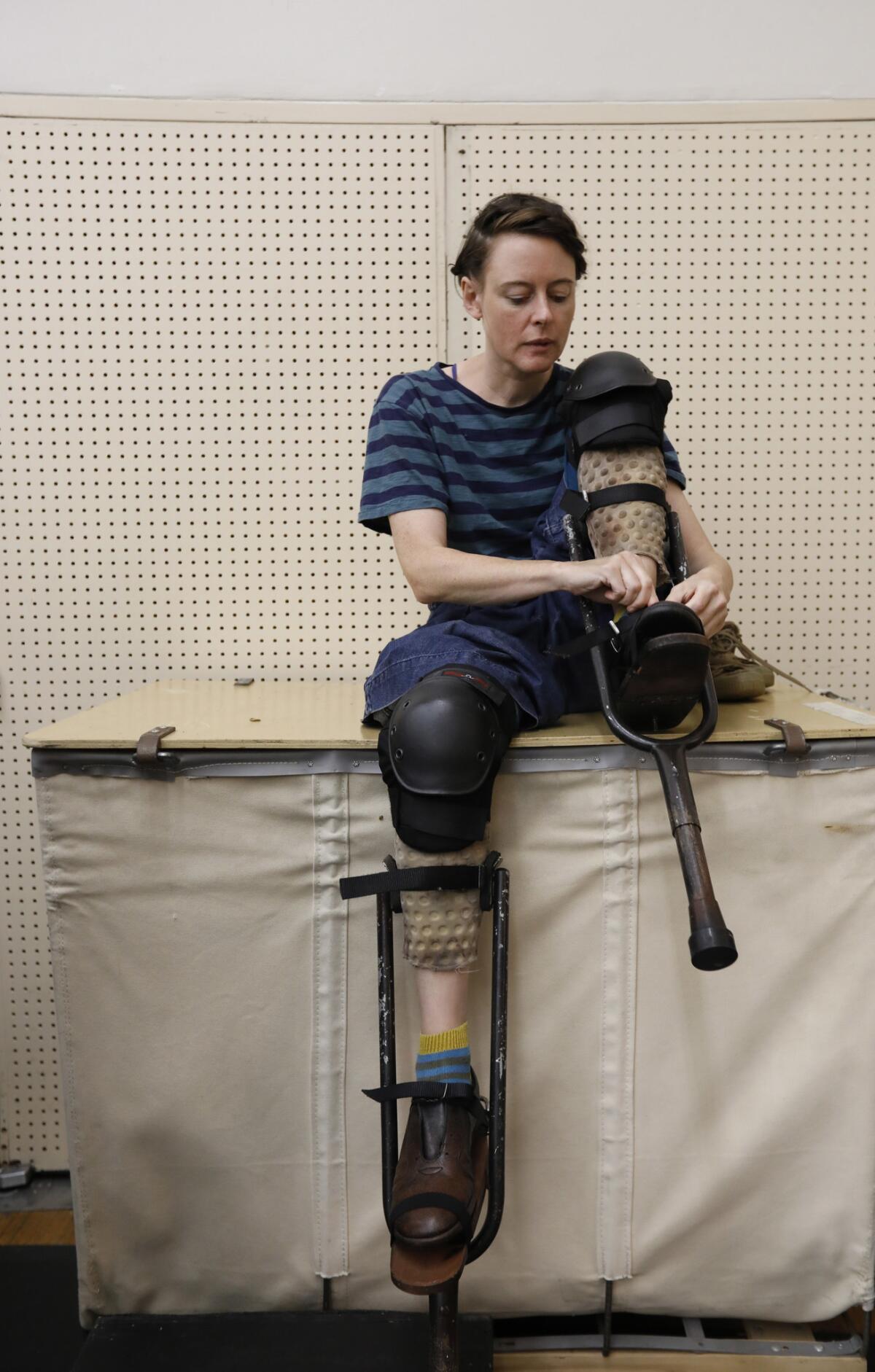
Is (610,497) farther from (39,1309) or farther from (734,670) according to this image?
(39,1309)

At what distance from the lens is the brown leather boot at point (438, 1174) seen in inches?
44.1

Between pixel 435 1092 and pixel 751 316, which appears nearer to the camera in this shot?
pixel 435 1092

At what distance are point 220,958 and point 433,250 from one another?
140 cm

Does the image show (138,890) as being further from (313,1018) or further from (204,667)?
(204,667)

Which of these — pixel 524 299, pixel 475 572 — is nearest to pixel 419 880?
pixel 475 572

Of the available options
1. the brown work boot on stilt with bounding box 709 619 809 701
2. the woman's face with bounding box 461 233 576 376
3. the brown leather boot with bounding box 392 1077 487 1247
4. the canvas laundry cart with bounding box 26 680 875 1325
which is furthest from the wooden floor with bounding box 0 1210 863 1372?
the woman's face with bounding box 461 233 576 376

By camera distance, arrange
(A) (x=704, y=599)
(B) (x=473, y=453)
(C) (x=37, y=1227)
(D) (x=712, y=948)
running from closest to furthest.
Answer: (D) (x=712, y=948) < (A) (x=704, y=599) < (B) (x=473, y=453) < (C) (x=37, y=1227)

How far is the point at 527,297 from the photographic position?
143cm

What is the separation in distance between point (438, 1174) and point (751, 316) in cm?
169

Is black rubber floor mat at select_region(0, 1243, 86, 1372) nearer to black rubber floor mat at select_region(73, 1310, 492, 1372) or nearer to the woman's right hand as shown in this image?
black rubber floor mat at select_region(73, 1310, 492, 1372)

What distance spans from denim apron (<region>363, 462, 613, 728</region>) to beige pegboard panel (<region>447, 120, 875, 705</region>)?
0.62 meters

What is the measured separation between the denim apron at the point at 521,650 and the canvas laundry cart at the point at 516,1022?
0.07m

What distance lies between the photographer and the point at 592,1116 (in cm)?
145

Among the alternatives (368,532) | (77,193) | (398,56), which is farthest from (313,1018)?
(398,56)
